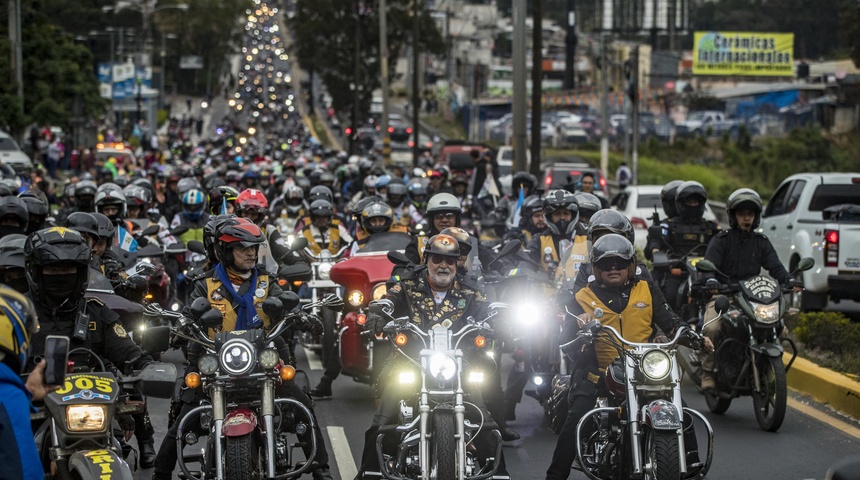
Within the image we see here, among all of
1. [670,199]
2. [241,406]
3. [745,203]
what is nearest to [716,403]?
[745,203]

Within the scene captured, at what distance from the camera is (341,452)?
10.9 meters

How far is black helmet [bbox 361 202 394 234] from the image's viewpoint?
44.7 ft

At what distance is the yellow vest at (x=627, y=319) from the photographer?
9203 mm

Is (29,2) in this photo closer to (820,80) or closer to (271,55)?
(820,80)

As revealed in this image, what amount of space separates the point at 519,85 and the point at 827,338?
14273mm

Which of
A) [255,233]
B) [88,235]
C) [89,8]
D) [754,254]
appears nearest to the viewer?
[255,233]

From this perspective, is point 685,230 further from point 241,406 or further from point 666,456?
point 241,406

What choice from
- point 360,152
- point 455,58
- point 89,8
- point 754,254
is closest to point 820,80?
point 360,152

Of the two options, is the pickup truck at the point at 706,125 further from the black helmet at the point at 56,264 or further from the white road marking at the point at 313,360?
the black helmet at the point at 56,264

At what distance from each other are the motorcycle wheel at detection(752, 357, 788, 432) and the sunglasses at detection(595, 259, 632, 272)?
9.01 feet

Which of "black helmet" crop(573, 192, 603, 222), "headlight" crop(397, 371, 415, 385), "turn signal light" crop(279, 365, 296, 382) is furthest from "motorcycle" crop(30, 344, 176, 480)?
"black helmet" crop(573, 192, 603, 222)

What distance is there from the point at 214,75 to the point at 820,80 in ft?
257

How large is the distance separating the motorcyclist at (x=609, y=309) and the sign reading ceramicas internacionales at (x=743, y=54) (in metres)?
75.7

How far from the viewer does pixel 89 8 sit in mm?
116438
